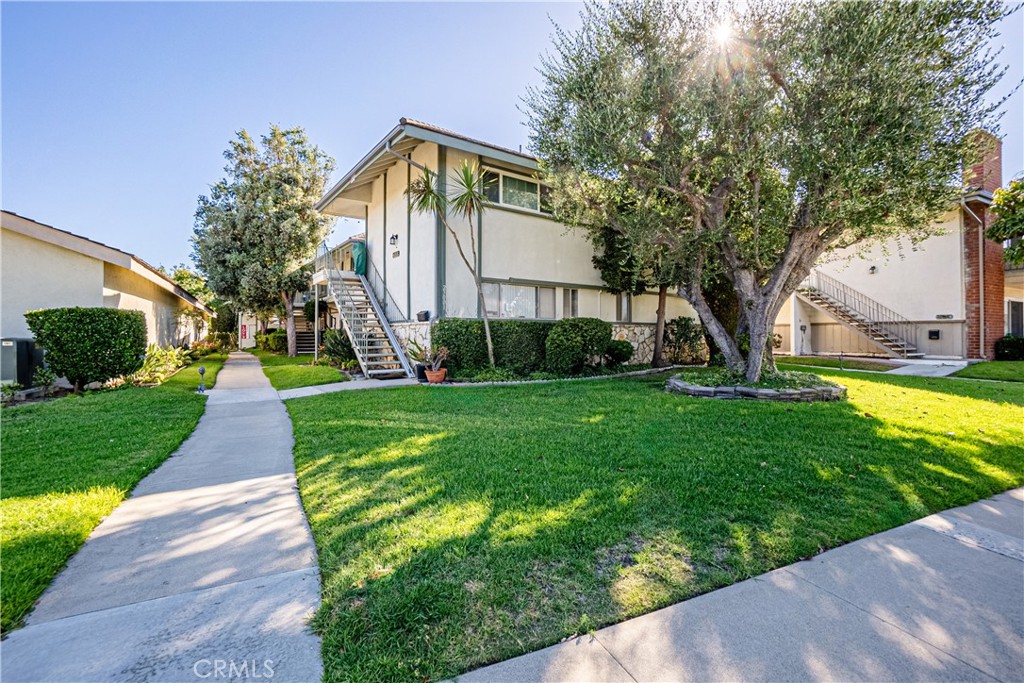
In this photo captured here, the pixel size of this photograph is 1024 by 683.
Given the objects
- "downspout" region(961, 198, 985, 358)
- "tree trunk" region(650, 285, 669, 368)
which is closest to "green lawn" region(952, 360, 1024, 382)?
"downspout" region(961, 198, 985, 358)

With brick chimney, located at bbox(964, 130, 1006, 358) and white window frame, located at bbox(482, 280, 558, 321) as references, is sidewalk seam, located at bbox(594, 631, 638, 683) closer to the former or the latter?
white window frame, located at bbox(482, 280, 558, 321)

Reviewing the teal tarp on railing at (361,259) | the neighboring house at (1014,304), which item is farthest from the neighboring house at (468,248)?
the neighboring house at (1014,304)

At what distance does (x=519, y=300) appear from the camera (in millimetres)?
12602

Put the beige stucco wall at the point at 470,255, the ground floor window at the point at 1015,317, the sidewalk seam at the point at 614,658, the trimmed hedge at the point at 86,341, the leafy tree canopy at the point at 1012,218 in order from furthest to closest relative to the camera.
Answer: the ground floor window at the point at 1015,317, the beige stucco wall at the point at 470,255, the trimmed hedge at the point at 86,341, the leafy tree canopy at the point at 1012,218, the sidewalk seam at the point at 614,658

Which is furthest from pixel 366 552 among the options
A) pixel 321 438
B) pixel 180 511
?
pixel 321 438

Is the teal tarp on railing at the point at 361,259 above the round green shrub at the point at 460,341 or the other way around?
above

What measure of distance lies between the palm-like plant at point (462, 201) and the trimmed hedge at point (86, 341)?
22.5ft

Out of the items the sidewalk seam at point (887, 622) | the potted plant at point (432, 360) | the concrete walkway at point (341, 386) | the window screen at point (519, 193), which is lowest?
the sidewalk seam at point (887, 622)

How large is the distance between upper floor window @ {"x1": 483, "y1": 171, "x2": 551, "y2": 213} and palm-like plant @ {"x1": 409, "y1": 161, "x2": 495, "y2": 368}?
249 millimetres

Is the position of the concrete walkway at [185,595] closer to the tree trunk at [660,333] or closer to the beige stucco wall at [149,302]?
the beige stucco wall at [149,302]

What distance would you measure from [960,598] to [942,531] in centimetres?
100

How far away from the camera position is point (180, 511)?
3.50 meters

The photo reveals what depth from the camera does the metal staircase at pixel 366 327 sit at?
11.9m

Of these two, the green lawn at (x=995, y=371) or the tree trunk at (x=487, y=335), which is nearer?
the tree trunk at (x=487, y=335)
